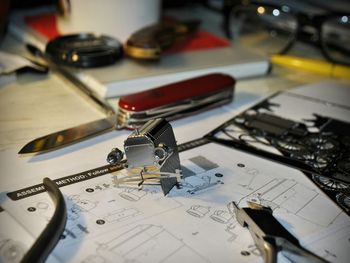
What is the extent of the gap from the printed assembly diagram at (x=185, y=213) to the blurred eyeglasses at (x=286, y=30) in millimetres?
355

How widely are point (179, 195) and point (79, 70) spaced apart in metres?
0.27

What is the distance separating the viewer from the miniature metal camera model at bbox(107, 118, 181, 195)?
449mm

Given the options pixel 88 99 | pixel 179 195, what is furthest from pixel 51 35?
pixel 179 195

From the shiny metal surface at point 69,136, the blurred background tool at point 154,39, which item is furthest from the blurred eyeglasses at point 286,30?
the shiny metal surface at point 69,136

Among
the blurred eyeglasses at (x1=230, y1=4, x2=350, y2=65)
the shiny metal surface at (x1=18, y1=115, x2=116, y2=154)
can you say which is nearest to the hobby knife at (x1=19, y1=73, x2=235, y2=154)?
the shiny metal surface at (x1=18, y1=115, x2=116, y2=154)

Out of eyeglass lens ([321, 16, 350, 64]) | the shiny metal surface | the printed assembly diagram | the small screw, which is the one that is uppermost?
eyeglass lens ([321, 16, 350, 64])

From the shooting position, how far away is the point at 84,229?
0.41 m

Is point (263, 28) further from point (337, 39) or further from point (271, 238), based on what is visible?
point (271, 238)

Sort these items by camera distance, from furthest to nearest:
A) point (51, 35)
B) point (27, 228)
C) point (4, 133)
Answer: point (51, 35), point (4, 133), point (27, 228)

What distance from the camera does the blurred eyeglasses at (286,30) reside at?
2.64ft

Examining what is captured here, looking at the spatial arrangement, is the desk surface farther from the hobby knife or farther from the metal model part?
the metal model part

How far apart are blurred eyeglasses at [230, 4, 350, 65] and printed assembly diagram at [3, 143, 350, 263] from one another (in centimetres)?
35

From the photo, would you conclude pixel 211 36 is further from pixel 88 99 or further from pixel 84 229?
pixel 84 229

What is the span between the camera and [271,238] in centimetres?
39
